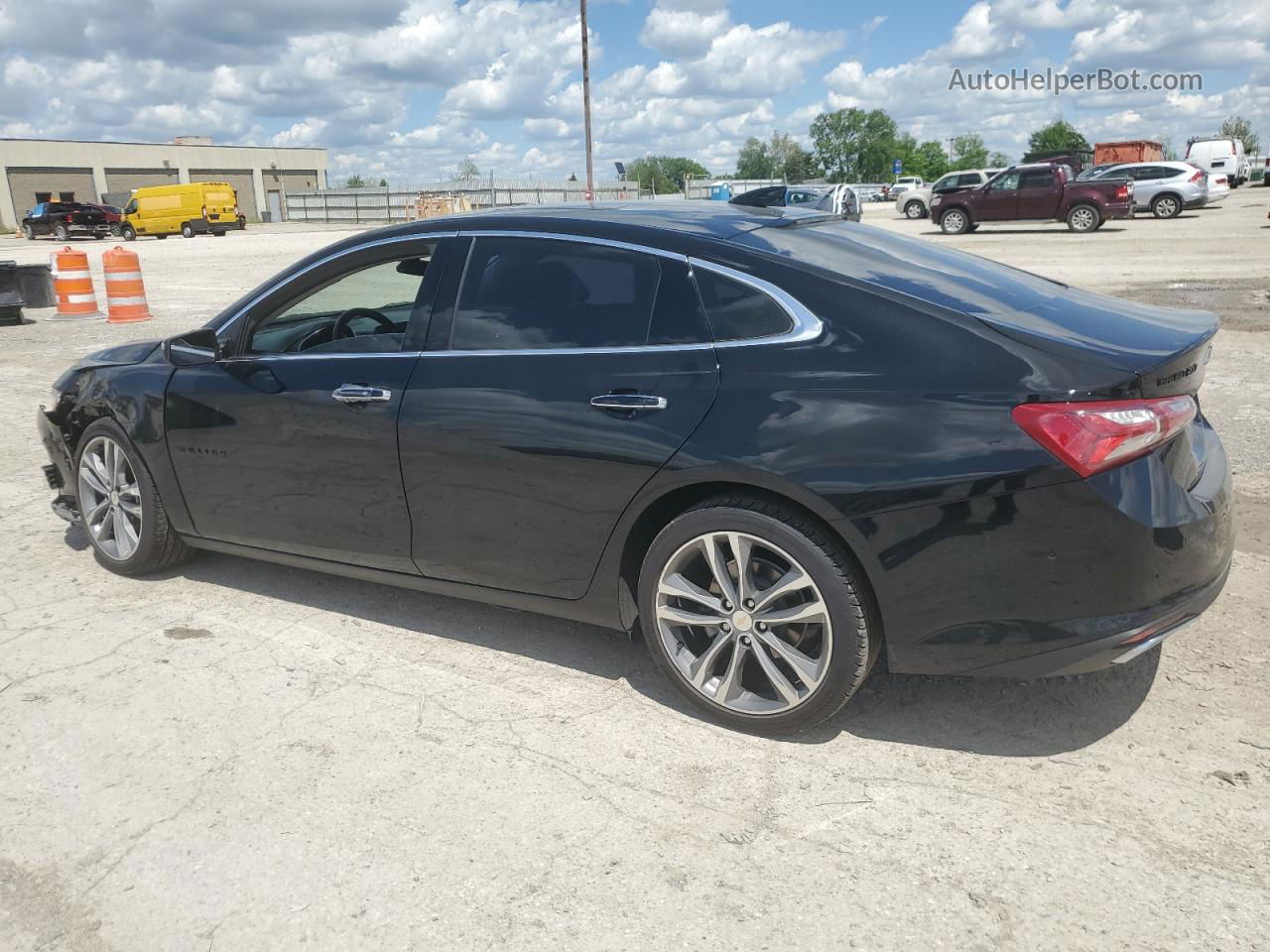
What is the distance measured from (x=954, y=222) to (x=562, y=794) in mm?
29343

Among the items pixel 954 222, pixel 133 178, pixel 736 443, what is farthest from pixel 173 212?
pixel 736 443

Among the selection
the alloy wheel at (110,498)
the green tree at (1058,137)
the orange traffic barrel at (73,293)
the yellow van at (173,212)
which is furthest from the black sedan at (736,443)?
the green tree at (1058,137)

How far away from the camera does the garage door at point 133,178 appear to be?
80438mm

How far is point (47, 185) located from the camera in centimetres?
7644

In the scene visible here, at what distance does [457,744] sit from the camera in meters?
3.40

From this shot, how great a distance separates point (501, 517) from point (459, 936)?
1516 millimetres

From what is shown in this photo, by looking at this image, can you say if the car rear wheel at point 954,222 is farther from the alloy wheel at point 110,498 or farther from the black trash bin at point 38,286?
the alloy wheel at point 110,498

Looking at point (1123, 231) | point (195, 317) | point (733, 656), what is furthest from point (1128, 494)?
point (1123, 231)

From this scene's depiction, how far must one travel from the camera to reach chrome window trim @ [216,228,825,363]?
10.5 feet

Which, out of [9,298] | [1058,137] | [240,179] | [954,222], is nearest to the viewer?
[9,298]

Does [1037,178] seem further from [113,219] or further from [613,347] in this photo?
[113,219]

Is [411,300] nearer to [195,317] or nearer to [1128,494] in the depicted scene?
[1128,494]

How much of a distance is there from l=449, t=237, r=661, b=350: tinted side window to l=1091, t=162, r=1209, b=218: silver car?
33.1 metres

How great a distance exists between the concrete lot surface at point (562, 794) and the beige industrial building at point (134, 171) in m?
73.1
